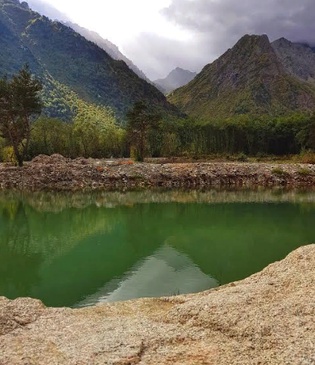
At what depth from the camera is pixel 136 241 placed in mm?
23562

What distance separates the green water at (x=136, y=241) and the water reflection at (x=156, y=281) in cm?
3

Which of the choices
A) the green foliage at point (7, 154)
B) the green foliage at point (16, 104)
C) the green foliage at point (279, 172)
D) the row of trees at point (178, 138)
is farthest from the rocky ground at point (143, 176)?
the row of trees at point (178, 138)

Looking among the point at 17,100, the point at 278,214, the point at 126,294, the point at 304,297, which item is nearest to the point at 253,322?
the point at 304,297

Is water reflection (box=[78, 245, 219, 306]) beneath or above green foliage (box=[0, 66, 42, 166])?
beneath

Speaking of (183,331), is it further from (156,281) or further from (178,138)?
(178,138)

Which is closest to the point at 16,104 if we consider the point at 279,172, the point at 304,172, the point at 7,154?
the point at 7,154

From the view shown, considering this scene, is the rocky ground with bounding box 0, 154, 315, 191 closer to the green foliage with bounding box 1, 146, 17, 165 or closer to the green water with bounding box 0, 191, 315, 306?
the green water with bounding box 0, 191, 315, 306

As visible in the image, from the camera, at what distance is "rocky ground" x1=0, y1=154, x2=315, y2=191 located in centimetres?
4669

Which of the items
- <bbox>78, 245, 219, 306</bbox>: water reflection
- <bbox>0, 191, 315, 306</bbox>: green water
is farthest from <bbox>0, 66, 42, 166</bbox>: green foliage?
<bbox>78, 245, 219, 306</bbox>: water reflection

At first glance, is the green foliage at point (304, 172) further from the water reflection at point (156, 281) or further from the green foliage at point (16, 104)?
the water reflection at point (156, 281)

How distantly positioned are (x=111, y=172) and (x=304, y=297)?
41290 mm

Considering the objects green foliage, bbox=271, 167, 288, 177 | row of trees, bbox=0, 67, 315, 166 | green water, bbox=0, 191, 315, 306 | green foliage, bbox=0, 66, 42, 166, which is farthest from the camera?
row of trees, bbox=0, 67, 315, 166

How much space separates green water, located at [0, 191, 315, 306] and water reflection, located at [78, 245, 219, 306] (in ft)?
0.11

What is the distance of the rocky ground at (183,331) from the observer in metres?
7.31
